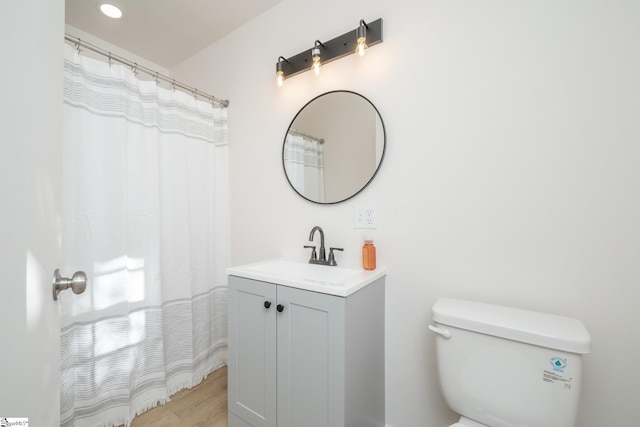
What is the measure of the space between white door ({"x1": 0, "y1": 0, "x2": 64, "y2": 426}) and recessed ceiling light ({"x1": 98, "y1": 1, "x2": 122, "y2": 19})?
1.57 m

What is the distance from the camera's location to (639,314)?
91cm

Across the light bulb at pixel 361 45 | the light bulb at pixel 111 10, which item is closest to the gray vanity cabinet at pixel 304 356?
the light bulb at pixel 361 45

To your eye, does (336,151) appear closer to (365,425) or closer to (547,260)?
(547,260)

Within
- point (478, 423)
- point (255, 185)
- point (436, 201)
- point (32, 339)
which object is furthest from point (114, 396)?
point (436, 201)

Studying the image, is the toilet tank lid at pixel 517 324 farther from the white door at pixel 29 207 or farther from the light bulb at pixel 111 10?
the light bulb at pixel 111 10

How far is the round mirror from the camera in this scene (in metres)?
1.45

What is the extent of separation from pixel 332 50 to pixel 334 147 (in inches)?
22.1

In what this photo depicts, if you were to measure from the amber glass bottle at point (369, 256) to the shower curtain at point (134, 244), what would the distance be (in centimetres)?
123

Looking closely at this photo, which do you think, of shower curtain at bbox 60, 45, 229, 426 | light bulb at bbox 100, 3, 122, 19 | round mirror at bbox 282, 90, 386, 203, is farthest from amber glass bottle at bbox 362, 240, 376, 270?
light bulb at bbox 100, 3, 122, 19

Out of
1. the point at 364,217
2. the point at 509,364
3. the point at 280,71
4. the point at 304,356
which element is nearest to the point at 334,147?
the point at 364,217

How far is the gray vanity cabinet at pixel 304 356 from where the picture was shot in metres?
1.06

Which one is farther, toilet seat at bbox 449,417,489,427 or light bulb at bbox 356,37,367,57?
light bulb at bbox 356,37,367,57

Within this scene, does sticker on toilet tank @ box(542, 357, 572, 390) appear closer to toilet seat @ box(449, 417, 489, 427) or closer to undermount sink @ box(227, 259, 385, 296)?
toilet seat @ box(449, 417, 489, 427)

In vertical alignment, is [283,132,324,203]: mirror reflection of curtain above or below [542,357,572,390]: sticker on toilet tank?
above
